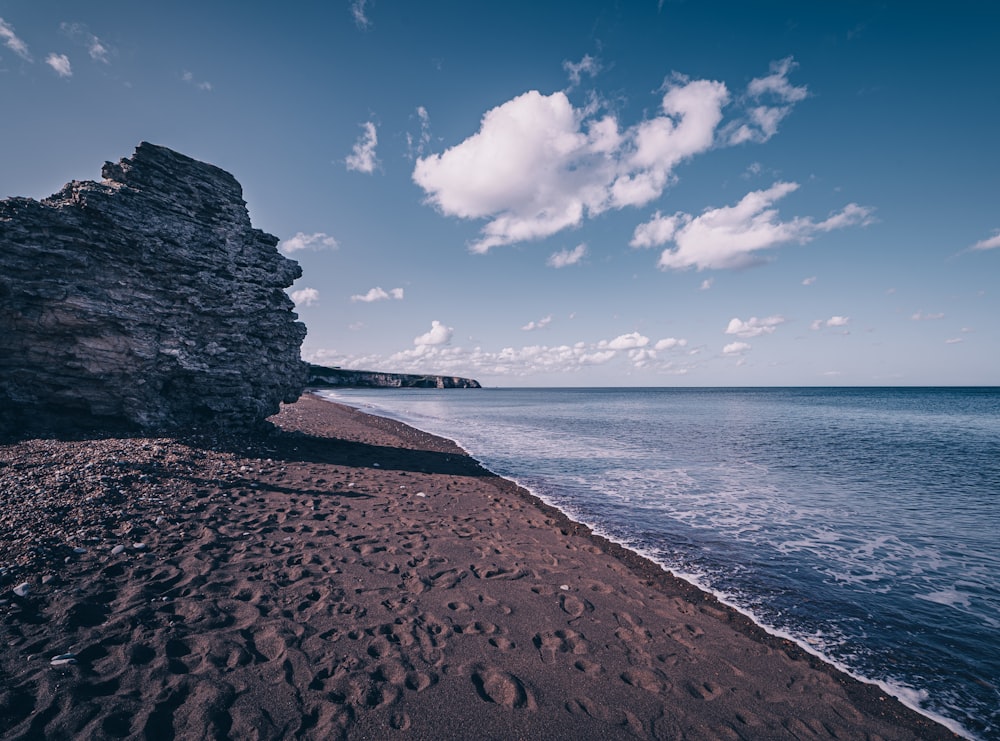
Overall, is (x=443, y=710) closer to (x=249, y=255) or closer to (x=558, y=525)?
(x=558, y=525)

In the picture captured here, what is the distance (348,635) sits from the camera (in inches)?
213

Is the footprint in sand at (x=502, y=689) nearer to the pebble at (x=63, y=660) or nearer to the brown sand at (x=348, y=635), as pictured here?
the brown sand at (x=348, y=635)

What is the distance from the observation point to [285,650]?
497 centimetres

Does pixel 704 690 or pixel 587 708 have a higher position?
pixel 587 708

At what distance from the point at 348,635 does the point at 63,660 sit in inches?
117

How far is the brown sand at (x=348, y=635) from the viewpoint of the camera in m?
4.16

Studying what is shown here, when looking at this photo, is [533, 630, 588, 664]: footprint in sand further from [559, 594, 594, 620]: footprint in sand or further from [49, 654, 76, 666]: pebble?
[49, 654, 76, 666]: pebble

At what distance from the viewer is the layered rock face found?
42.4ft

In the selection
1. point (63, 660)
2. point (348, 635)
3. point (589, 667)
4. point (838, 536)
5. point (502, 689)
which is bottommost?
point (838, 536)

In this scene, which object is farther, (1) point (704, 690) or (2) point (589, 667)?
(2) point (589, 667)

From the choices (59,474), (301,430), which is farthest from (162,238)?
(301,430)

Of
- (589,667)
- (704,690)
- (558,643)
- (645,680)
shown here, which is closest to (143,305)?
(558,643)

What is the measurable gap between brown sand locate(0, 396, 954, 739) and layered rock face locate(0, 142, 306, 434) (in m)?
4.84

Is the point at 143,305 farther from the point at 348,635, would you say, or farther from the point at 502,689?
the point at 502,689
